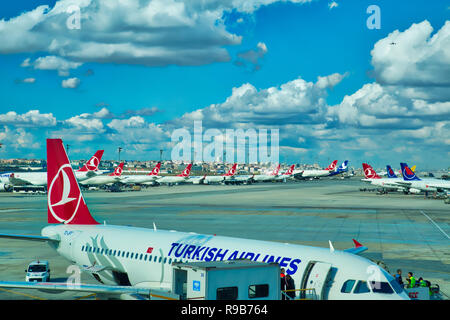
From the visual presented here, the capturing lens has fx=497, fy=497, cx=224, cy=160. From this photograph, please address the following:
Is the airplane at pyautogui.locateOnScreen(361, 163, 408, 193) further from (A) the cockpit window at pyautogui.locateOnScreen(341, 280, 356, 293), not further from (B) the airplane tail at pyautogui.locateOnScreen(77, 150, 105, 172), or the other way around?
(A) the cockpit window at pyautogui.locateOnScreen(341, 280, 356, 293)

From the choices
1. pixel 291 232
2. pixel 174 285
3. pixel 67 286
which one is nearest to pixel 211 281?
pixel 174 285

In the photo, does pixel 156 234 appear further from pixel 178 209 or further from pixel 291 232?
pixel 178 209

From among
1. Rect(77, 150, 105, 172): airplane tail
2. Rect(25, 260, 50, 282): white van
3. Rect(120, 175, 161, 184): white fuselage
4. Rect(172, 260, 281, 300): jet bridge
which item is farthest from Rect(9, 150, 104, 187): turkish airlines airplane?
Rect(172, 260, 281, 300): jet bridge

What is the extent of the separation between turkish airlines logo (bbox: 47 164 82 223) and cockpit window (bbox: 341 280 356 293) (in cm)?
2059

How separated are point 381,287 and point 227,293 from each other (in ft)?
18.3

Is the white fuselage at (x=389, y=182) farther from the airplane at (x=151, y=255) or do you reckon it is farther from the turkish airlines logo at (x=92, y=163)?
the airplane at (x=151, y=255)

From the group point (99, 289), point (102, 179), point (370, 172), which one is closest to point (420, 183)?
point (370, 172)

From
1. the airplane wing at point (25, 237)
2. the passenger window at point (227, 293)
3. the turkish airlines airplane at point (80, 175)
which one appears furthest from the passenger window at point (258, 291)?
the turkish airlines airplane at point (80, 175)

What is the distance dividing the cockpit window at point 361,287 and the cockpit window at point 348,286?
179 mm

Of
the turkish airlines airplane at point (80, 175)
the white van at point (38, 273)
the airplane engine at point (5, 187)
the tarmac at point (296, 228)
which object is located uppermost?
the turkish airlines airplane at point (80, 175)

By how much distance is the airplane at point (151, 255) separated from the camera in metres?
17.9

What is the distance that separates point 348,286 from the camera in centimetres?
1800
